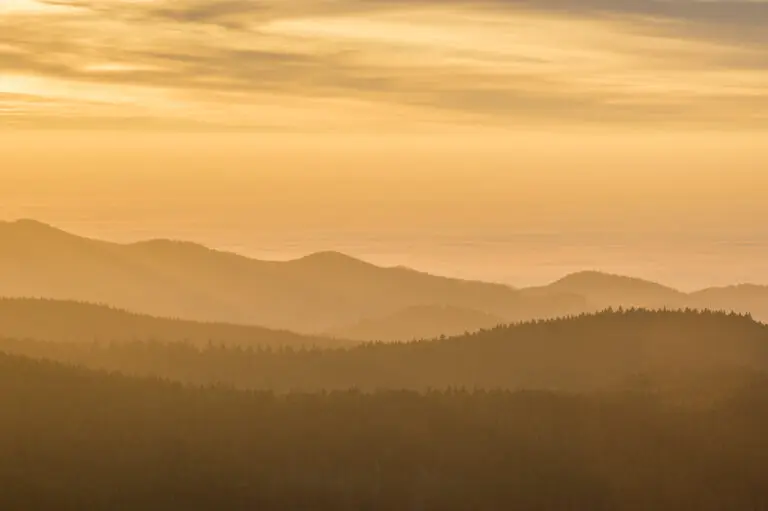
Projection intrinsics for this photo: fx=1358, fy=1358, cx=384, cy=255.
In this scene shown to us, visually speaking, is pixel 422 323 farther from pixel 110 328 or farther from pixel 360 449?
pixel 360 449

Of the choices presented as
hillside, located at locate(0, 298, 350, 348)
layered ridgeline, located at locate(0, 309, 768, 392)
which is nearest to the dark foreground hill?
layered ridgeline, located at locate(0, 309, 768, 392)

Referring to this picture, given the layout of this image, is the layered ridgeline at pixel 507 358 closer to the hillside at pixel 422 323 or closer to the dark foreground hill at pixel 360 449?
the dark foreground hill at pixel 360 449

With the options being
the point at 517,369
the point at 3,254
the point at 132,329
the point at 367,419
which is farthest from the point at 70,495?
the point at 3,254

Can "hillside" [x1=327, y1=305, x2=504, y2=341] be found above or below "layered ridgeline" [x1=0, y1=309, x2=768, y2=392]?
below

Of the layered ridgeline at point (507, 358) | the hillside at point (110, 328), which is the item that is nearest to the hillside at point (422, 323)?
the hillside at point (110, 328)

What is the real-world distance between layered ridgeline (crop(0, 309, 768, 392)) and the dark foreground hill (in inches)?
188

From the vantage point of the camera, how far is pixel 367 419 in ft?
125

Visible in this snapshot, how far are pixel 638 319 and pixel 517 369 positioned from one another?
7.62 metres

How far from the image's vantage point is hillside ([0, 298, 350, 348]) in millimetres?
60438

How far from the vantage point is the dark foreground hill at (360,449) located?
3184 cm

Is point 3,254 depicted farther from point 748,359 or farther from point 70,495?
point 70,495

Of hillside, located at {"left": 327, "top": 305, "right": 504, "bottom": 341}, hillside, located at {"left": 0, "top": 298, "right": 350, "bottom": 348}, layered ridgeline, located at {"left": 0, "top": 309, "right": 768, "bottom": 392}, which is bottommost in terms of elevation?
hillside, located at {"left": 327, "top": 305, "right": 504, "bottom": 341}

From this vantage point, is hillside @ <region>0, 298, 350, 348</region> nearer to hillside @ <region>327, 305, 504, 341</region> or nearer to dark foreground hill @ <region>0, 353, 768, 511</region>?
dark foreground hill @ <region>0, 353, 768, 511</region>

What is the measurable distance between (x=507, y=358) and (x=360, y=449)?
15.2 metres
